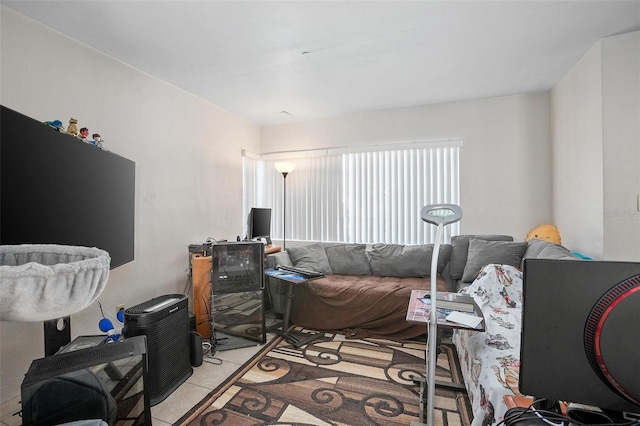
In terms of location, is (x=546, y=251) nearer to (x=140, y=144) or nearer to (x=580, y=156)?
(x=580, y=156)

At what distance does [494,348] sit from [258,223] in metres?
2.86

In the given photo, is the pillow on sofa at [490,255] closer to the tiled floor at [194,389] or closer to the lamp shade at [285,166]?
the tiled floor at [194,389]

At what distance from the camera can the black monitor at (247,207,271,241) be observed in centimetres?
370

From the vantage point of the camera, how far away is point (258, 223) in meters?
3.78

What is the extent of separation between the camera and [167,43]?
2316mm

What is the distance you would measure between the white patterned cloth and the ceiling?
1.88m

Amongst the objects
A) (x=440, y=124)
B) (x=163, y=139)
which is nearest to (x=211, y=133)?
(x=163, y=139)

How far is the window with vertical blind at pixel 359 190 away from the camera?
3844mm

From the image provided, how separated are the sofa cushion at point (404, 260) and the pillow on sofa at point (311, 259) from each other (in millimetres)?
601

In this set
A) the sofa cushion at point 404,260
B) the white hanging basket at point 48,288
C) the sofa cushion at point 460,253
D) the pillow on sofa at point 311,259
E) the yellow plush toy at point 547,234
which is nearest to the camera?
the white hanging basket at point 48,288

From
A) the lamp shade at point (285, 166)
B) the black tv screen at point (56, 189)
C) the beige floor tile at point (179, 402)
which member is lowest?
the beige floor tile at point (179, 402)

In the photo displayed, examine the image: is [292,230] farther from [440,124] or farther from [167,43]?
[167,43]

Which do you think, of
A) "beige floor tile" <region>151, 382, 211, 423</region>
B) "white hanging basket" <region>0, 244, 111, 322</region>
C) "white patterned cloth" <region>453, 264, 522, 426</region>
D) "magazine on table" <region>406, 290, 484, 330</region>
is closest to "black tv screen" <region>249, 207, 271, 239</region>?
"beige floor tile" <region>151, 382, 211, 423</region>

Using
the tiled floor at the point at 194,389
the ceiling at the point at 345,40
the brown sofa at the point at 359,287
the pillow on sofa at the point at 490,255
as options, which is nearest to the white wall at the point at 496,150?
the ceiling at the point at 345,40
